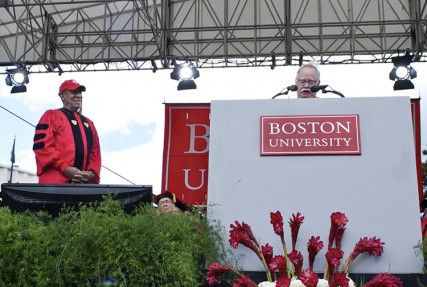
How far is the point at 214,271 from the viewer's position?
6.21ft

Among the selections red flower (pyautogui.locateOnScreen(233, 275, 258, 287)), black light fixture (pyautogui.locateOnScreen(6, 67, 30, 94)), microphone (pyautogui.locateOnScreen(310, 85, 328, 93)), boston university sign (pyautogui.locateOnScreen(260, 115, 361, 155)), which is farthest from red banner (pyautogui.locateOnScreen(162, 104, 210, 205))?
black light fixture (pyautogui.locateOnScreen(6, 67, 30, 94))

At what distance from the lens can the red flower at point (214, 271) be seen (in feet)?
6.16

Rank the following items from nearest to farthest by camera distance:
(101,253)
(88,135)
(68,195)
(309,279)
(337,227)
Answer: (309,279)
(101,253)
(337,227)
(68,195)
(88,135)

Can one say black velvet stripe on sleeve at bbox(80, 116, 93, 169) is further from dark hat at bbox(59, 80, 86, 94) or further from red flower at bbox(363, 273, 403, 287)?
red flower at bbox(363, 273, 403, 287)

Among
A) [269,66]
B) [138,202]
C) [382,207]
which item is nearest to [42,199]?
[138,202]

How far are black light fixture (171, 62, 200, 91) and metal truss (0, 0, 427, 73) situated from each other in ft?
1.19

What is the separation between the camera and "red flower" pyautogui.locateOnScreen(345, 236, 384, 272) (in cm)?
194

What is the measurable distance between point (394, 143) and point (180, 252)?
2.84ft

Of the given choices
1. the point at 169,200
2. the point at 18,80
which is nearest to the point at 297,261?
the point at 169,200

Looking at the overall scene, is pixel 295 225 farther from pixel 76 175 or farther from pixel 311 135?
pixel 76 175

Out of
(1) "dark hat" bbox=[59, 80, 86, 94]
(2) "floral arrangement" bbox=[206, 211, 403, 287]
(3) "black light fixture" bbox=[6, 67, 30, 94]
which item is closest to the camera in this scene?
(2) "floral arrangement" bbox=[206, 211, 403, 287]

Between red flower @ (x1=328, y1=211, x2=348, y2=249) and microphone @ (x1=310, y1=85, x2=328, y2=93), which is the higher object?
microphone @ (x1=310, y1=85, x2=328, y2=93)

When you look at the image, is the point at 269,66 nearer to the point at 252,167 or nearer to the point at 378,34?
the point at 378,34

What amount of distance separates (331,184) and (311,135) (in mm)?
195
